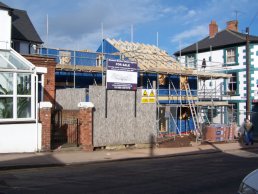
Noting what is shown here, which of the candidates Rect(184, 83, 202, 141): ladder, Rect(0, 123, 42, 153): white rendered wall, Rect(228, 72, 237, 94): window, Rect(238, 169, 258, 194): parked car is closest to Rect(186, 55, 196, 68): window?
Rect(228, 72, 237, 94): window

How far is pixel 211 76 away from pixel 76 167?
1923 cm

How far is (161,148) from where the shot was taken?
21.9 metres

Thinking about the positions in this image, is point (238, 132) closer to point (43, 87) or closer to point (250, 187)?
point (43, 87)

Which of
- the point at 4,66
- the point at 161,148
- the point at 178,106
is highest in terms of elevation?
the point at 4,66

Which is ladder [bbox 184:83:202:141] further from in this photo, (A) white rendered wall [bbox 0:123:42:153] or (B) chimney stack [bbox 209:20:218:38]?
(B) chimney stack [bbox 209:20:218:38]

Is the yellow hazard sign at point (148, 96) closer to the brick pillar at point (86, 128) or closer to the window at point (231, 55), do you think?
the brick pillar at point (86, 128)

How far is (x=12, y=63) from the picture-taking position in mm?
18312

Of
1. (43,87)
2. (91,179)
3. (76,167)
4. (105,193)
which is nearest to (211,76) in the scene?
(43,87)

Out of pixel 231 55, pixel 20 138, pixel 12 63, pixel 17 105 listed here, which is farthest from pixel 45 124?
pixel 231 55

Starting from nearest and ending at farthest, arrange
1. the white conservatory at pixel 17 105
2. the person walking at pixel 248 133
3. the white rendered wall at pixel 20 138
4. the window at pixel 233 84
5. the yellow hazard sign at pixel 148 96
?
the white rendered wall at pixel 20 138
the white conservatory at pixel 17 105
the yellow hazard sign at pixel 148 96
the person walking at pixel 248 133
the window at pixel 233 84

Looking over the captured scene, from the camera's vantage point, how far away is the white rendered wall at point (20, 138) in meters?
17.2

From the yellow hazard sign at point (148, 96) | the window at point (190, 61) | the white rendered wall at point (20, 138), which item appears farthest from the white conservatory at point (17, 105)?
the window at point (190, 61)

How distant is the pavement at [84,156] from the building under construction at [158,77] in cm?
500

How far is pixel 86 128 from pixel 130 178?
7.74 meters
